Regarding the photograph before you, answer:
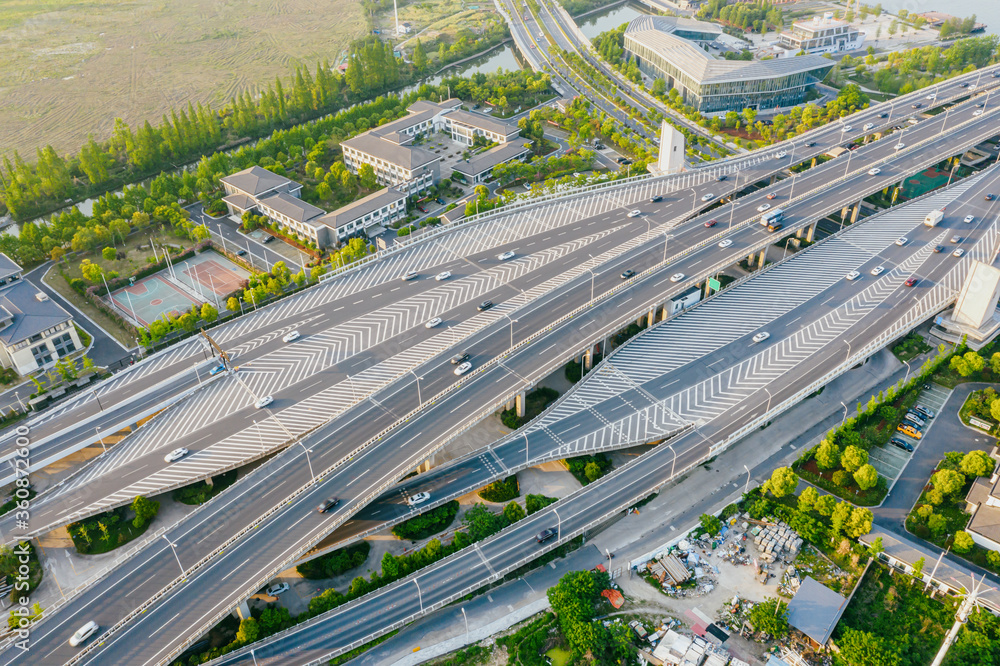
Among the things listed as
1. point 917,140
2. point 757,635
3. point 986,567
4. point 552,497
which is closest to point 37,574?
point 552,497

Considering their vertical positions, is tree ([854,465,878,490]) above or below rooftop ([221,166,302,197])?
below

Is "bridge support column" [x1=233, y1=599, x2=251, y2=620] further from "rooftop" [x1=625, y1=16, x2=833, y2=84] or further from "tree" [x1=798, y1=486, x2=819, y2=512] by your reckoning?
"rooftop" [x1=625, y1=16, x2=833, y2=84]

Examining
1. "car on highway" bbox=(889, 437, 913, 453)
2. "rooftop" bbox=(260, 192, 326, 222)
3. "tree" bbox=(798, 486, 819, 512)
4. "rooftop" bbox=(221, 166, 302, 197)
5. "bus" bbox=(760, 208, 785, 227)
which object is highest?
"rooftop" bbox=(221, 166, 302, 197)

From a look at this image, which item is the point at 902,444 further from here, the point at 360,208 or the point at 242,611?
the point at 360,208

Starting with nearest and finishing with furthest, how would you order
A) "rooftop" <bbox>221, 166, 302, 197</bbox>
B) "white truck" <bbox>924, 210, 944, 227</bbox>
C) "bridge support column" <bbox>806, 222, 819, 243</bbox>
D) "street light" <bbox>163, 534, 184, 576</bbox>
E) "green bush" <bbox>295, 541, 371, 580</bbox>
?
"street light" <bbox>163, 534, 184, 576</bbox> < "green bush" <bbox>295, 541, 371, 580</bbox> < "white truck" <bbox>924, 210, 944, 227</bbox> < "bridge support column" <bbox>806, 222, 819, 243</bbox> < "rooftop" <bbox>221, 166, 302, 197</bbox>

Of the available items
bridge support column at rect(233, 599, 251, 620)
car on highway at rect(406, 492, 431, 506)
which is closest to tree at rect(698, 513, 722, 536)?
car on highway at rect(406, 492, 431, 506)

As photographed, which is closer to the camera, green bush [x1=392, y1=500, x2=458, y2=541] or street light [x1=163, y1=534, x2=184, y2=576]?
street light [x1=163, y1=534, x2=184, y2=576]

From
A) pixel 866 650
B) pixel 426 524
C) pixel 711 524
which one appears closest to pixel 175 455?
pixel 426 524
